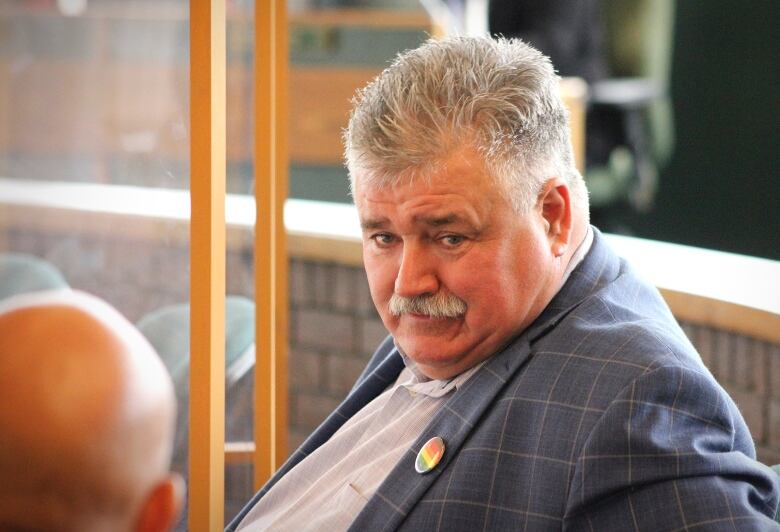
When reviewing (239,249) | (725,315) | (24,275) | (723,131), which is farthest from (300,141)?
(24,275)

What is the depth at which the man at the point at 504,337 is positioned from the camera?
1066 millimetres

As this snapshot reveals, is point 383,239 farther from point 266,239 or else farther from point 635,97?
point 635,97

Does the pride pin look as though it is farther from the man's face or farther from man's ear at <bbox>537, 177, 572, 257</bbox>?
man's ear at <bbox>537, 177, 572, 257</bbox>

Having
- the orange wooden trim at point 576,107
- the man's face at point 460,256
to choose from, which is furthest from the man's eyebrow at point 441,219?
the orange wooden trim at point 576,107

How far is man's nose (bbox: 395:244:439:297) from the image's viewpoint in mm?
1265

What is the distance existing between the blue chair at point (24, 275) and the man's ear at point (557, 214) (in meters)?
0.63

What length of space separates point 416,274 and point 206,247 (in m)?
0.27

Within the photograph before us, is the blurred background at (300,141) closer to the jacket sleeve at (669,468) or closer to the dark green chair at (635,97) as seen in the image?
the dark green chair at (635,97)

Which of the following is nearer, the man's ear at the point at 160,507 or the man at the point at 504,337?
the man's ear at the point at 160,507

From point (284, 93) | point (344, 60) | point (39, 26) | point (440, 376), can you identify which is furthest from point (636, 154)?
point (39, 26)

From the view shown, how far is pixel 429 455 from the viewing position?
123cm

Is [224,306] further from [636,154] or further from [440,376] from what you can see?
[636,154]

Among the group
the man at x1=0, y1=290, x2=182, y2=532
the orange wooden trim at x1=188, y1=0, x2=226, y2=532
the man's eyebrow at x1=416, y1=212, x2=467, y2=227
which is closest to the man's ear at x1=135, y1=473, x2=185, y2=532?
the man at x1=0, y1=290, x2=182, y2=532

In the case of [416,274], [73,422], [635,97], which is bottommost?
[635,97]
